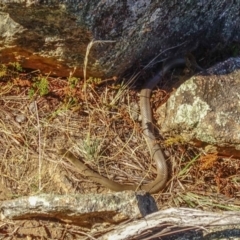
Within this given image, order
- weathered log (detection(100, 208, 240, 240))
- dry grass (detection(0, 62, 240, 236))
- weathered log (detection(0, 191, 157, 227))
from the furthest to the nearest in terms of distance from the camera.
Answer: dry grass (detection(0, 62, 240, 236)) < weathered log (detection(0, 191, 157, 227)) < weathered log (detection(100, 208, 240, 240))

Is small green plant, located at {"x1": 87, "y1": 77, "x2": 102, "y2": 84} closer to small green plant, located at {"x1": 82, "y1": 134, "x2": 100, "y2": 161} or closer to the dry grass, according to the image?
the dry grass

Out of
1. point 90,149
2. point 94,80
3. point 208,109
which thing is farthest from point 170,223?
point 94,80

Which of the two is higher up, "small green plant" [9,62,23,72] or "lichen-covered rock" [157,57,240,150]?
"small green plant" [9,62,23,72]

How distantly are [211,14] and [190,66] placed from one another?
43 cm

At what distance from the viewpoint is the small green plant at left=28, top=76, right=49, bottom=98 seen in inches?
162

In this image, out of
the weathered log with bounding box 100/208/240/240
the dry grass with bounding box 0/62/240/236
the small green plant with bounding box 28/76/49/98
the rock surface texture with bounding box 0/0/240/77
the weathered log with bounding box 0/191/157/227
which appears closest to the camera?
the weathered log with bounding box 100/208/240/240

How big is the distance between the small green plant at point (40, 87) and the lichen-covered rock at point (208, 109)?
2.87ft

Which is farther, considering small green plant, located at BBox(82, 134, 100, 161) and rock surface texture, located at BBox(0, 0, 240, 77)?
small green plant, located at BBox(82, 134, 100, 161)

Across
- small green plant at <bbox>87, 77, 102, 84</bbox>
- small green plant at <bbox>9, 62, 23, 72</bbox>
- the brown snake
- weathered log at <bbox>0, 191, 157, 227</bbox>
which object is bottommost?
weathered log at <bbox>0, 191, 157, 227</bbox>

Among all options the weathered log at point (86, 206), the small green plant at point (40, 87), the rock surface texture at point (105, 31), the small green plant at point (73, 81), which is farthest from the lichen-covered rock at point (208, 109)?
the weathered log at point (86, 206)

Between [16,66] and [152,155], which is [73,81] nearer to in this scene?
[16,66]

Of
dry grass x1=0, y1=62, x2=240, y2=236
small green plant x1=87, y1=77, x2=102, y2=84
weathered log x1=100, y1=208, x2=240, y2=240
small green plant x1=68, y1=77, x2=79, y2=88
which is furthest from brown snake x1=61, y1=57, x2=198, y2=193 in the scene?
weathered log x1=100, y1=208, x2=240, y2=240

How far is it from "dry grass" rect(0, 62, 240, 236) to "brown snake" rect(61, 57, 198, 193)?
0.04m

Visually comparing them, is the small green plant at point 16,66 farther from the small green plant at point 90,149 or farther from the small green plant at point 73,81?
the small green plant at point 90,149
